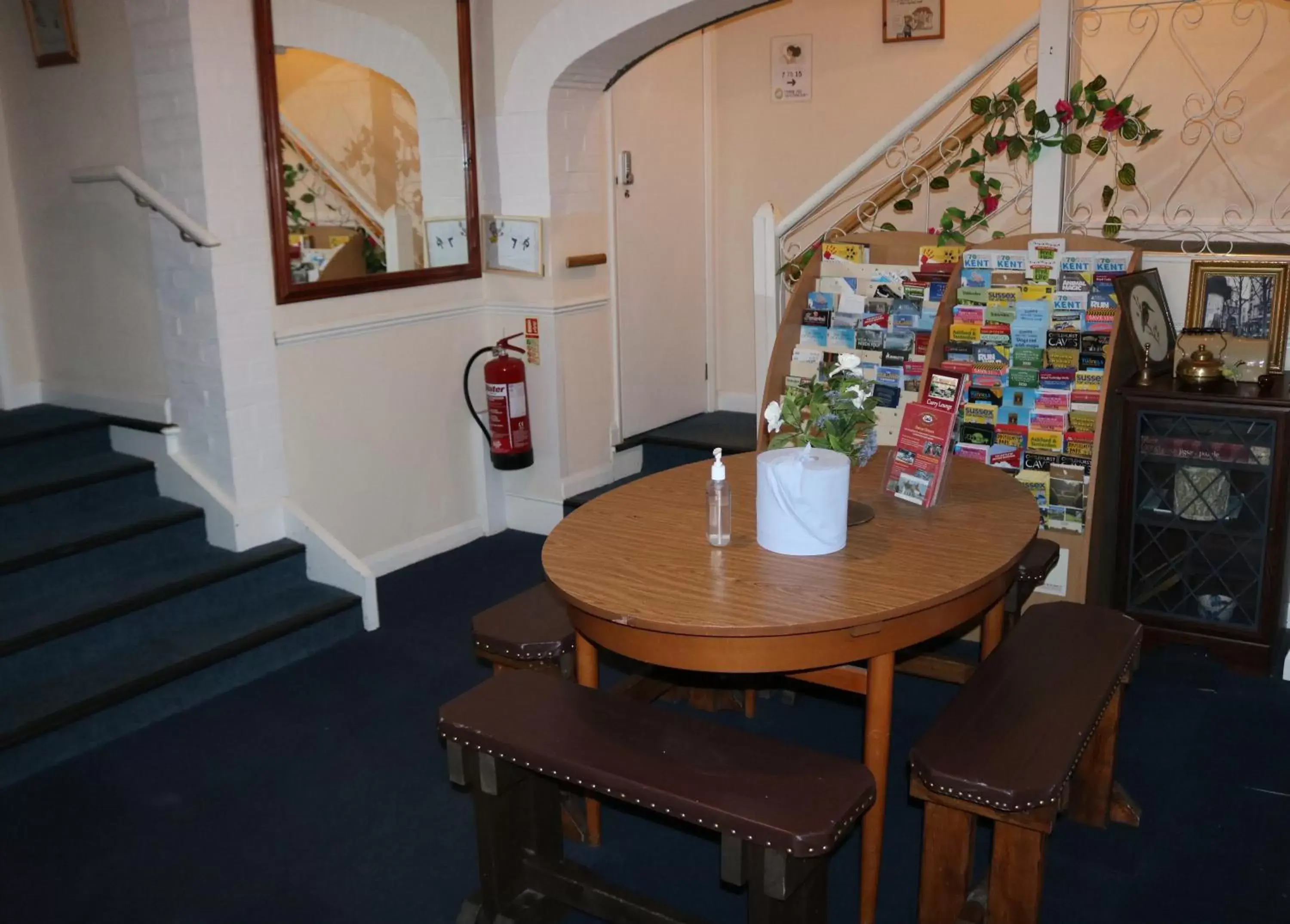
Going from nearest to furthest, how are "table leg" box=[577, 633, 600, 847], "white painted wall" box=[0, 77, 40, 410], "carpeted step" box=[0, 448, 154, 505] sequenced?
"table leg" box=[577, 633, 600, 847], "carpeted step" box=[0, 448, 154, 505], "white painted wall" box=[0, 77, 40, 410]

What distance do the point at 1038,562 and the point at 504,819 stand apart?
5.03ft

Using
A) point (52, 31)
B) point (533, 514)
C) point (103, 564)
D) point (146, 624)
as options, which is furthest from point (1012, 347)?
point (52, 31)

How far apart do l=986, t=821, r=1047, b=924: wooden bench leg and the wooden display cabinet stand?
1624mm

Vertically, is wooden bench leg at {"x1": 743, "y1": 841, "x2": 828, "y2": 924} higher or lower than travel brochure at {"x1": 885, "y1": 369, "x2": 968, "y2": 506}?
lower

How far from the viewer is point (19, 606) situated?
3.57 meters

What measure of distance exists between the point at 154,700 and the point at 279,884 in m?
1.03

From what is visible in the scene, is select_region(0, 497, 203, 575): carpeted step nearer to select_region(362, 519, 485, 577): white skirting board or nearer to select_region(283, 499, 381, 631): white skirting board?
select_region(283, 499, 381, 631): white skirting board

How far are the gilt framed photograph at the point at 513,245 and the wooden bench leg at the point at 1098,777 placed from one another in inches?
112

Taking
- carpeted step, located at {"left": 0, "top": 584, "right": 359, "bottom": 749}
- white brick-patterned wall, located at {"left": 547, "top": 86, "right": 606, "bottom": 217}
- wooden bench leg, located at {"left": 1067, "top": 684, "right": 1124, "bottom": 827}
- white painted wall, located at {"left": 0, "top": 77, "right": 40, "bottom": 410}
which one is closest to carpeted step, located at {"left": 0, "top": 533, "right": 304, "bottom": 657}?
carpeted step, located at {"left": 0, "top": 584, "right": 359, "bottom": 749}

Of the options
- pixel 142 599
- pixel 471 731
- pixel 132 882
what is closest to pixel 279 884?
pixel 132 882

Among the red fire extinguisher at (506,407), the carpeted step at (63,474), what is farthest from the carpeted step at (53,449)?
the red fire extinguisher at (506,407)

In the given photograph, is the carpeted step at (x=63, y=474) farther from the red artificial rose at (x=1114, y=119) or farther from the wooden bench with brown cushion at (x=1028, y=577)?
the red artificial rose at (x=1114, y=119)

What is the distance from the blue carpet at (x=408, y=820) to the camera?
2.57 metres

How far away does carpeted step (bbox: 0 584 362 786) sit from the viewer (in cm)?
319
